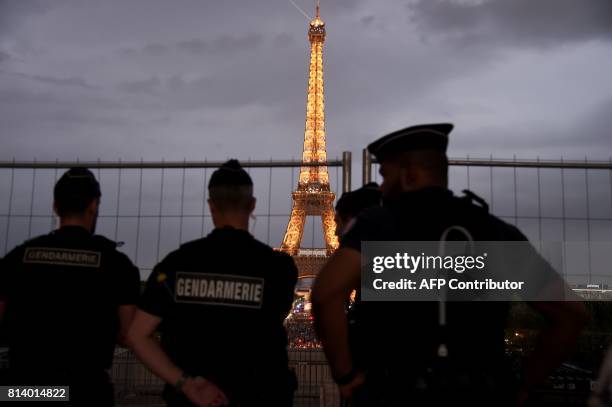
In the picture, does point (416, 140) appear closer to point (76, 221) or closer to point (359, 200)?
point (359, 200)

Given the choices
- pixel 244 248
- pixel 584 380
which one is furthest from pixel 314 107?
pixel 244 248

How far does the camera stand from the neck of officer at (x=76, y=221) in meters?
3.34

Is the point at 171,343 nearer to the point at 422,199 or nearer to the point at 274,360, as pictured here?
the point at 274,360

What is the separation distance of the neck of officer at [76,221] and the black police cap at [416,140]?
1.80m

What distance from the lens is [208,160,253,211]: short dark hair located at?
3.15 meters

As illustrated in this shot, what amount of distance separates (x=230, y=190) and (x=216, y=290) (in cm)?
55

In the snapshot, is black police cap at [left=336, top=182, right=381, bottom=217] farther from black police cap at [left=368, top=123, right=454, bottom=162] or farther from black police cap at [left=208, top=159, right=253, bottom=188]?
black police cap at [left=368, top=123, right=454, bottom=162]

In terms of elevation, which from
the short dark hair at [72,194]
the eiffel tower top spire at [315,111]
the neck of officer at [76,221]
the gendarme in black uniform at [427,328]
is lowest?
the gendarme in black uniform at [427,328]

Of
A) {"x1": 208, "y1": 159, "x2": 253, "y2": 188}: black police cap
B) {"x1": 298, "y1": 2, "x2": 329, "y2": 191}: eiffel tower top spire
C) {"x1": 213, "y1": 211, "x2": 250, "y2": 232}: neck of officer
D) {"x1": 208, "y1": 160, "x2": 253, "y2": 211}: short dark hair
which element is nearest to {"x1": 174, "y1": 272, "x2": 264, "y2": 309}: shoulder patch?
{"x1": 213, "y1": 211, "x2": 250, "y2": 232}: neck of officer

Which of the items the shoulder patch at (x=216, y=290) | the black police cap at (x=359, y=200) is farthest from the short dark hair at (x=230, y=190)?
the black police cap at (x=359, y=200)

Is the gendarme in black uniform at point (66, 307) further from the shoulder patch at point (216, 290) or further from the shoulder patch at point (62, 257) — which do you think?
the shoulder patch at point (216, 290)

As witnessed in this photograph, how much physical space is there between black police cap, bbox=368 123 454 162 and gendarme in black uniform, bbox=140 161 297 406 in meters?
0.93

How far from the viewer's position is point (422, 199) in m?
2.61

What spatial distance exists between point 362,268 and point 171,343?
112cm
